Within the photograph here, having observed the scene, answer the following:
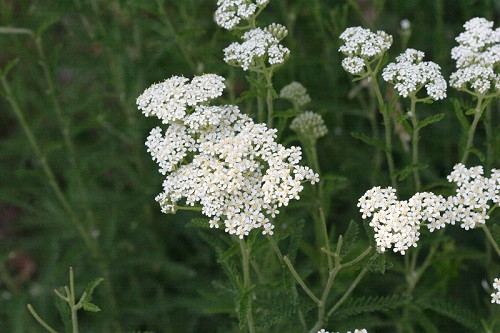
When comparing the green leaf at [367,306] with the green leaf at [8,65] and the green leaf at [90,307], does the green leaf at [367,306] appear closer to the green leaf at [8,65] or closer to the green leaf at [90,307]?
the green leaf at [90,307]

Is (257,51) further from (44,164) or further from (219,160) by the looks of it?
(44,164)

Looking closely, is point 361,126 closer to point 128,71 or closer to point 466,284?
point 466,284

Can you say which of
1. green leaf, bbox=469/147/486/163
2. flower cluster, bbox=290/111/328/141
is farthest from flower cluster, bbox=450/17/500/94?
flower cluster, bbox=290/111/328/141

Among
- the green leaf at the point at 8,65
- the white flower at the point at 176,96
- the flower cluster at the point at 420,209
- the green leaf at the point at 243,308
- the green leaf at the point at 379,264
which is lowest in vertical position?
the green leaf at the point at 243,308

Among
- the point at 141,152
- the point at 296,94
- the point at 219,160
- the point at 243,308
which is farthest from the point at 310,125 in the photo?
the point at 141,152

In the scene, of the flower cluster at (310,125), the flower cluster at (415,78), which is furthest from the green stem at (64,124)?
the flower cluster at (415,78)
